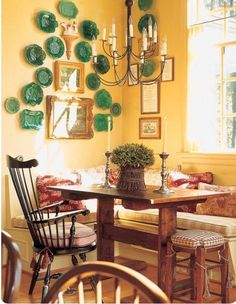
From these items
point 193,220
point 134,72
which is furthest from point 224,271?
point 134,72

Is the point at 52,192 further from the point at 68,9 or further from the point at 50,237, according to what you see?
the point at 68,9

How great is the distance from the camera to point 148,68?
614cm

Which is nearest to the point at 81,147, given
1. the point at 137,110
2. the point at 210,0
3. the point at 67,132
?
the point at 67,132

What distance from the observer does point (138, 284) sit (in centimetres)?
121

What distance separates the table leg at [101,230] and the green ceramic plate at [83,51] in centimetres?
220

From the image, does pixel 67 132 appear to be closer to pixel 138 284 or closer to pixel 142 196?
pixel 142 196

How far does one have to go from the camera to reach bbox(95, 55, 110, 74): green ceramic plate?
621 centimetres

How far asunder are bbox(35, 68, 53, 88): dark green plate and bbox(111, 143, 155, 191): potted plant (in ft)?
6.66

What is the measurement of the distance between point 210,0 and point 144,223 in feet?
8.36

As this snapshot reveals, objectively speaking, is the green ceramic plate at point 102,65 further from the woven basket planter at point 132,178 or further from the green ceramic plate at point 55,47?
the woven basket planter at point 132,178

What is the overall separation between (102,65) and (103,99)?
41 centimetres

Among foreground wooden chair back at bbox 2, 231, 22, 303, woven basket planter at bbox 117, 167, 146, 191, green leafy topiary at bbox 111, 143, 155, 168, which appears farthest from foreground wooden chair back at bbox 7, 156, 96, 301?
foreground wooden chair back at bbox 2, 231, 22, 303

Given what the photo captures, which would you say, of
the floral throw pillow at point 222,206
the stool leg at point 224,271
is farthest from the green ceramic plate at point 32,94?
the stool leg at point 224,271

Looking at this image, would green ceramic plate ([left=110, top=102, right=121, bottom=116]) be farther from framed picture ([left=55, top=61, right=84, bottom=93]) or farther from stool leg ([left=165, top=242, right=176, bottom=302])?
stool leg ([left=165, top=242, right=176, bottom=302])
